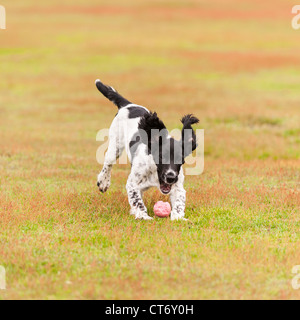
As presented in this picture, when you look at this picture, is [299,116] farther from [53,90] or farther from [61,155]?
[53,90]

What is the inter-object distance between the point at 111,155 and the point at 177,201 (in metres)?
2.28

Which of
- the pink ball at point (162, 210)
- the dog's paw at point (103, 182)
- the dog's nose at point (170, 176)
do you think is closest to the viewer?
the dog's nose at point (170, 176)

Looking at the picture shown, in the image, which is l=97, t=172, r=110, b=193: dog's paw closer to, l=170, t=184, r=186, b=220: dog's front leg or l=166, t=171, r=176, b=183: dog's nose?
l=170, t=184, r=186, b=220: dog's front leg

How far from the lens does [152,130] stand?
9.77 meters

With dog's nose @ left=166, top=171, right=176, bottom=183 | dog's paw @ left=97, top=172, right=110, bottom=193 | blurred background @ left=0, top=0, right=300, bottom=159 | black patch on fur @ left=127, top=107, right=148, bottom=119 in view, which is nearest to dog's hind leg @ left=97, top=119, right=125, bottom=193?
dog's paw @ left=97, top=172, right=110, bottom=193

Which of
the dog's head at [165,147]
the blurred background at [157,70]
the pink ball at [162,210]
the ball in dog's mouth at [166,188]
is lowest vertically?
the pink ball at [162,210]

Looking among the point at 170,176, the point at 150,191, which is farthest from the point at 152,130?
the point at 150,191

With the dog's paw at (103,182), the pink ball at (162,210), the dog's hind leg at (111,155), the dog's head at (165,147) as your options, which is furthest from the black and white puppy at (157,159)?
the dog's paw at (103,182)

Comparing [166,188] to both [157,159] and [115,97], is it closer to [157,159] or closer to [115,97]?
[157,159]

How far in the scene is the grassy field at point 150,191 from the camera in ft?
23.1

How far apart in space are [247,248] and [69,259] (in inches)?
92.8

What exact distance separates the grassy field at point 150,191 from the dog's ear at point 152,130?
128 centimetres

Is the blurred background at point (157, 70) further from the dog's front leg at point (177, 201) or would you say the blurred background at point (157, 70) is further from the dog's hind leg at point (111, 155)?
the dog's front leg at point (177, 201)
